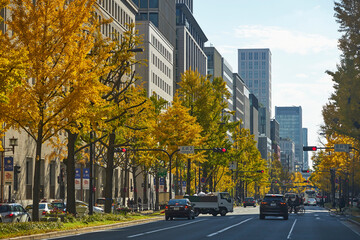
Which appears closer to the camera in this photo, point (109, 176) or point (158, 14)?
point (109, 176)

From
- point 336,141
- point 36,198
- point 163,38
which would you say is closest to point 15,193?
point 36,198

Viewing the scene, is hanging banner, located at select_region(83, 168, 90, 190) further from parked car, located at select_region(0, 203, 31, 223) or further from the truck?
the truck

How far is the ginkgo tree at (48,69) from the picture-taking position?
33406 millimetres

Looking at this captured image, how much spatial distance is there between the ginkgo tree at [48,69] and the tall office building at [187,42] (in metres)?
114

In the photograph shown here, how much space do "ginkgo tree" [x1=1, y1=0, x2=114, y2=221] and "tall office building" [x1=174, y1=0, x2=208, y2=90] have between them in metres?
114

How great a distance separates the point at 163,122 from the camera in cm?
7262

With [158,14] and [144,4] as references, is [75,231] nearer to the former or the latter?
[158,14]

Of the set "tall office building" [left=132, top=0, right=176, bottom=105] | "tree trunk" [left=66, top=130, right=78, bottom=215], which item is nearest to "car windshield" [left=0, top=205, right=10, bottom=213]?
"tree trunk" [left=66, top=130, right=78, bottom=215]

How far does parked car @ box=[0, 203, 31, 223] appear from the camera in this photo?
36.9m

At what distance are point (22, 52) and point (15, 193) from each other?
38.8m

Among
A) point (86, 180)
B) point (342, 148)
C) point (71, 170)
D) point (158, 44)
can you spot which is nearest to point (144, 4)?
point (158, 44)

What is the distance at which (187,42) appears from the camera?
158 m

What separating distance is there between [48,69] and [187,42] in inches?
4907

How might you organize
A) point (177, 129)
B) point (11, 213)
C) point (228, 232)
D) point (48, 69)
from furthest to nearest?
point (177, 129) < point (11, 213) < point (228, 232) < point (48, 69)
